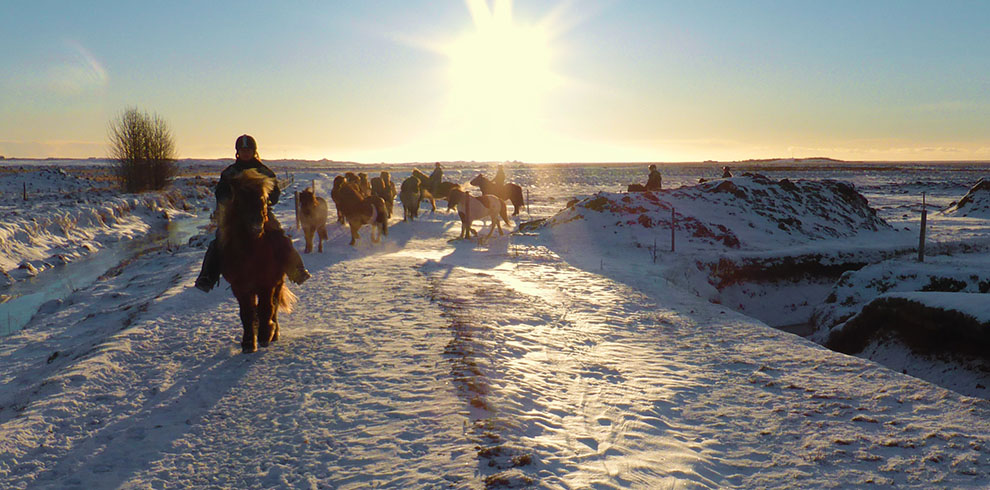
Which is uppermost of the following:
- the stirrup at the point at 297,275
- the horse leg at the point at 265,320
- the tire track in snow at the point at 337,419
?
the stirrup at the point at 297,275

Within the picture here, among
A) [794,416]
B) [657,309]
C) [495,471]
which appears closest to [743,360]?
[794,416]

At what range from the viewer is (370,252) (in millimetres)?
13914

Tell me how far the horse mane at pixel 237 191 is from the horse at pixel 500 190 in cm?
1469

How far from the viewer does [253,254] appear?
5570 millimetres

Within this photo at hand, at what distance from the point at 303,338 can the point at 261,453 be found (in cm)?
277

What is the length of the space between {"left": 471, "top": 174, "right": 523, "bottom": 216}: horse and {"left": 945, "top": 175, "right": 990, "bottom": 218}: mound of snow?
59.6 ft

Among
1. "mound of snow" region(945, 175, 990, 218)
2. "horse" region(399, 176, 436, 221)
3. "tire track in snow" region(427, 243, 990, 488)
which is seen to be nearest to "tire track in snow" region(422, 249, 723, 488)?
"tire track in snow" region(427, 243, 990, 488)

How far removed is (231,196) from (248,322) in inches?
52.9

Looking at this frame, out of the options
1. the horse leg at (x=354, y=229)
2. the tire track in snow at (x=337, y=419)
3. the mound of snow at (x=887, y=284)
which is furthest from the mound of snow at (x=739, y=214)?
the tire track in snow at (x=337, y=419)

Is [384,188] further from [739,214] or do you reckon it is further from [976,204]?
[976,204]

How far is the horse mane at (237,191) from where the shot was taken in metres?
5.29

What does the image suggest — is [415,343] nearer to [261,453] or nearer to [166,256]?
[261,453]

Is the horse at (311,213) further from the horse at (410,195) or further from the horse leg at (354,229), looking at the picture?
the horse at (410,195)

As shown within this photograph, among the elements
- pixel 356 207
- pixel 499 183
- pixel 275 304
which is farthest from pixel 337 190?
pixel 275 304
